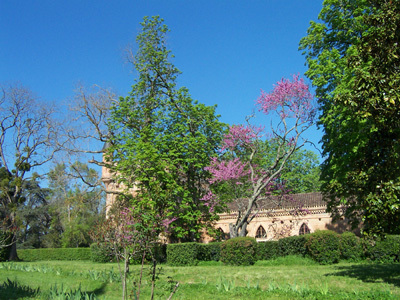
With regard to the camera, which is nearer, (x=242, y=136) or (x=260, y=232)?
(x=242, y=136)

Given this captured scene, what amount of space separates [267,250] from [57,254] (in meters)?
23.2

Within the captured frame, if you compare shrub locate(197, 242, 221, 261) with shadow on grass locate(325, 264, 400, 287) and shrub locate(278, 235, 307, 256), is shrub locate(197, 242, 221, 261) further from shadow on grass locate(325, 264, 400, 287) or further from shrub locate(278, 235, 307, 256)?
shadow on grass locate(325, 264, 400, 287)

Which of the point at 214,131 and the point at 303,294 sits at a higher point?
the point at 214,131

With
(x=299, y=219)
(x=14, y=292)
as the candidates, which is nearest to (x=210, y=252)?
(x=14, y=292)

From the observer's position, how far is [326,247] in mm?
16672

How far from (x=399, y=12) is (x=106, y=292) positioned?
35.1 ft

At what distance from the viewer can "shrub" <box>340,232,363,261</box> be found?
16.8 metres

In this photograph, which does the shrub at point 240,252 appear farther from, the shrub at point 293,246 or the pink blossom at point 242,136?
the pink blossom at point 242,136

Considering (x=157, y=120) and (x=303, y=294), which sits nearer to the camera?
(x=303, y=294)

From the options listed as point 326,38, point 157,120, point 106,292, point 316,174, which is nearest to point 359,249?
point 326,38

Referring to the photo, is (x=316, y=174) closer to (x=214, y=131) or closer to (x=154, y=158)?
(x=214, y=131)

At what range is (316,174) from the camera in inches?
1829

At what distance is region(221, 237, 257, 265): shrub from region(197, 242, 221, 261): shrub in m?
2.49

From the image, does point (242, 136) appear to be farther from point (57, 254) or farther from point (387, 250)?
point (57, 254)
